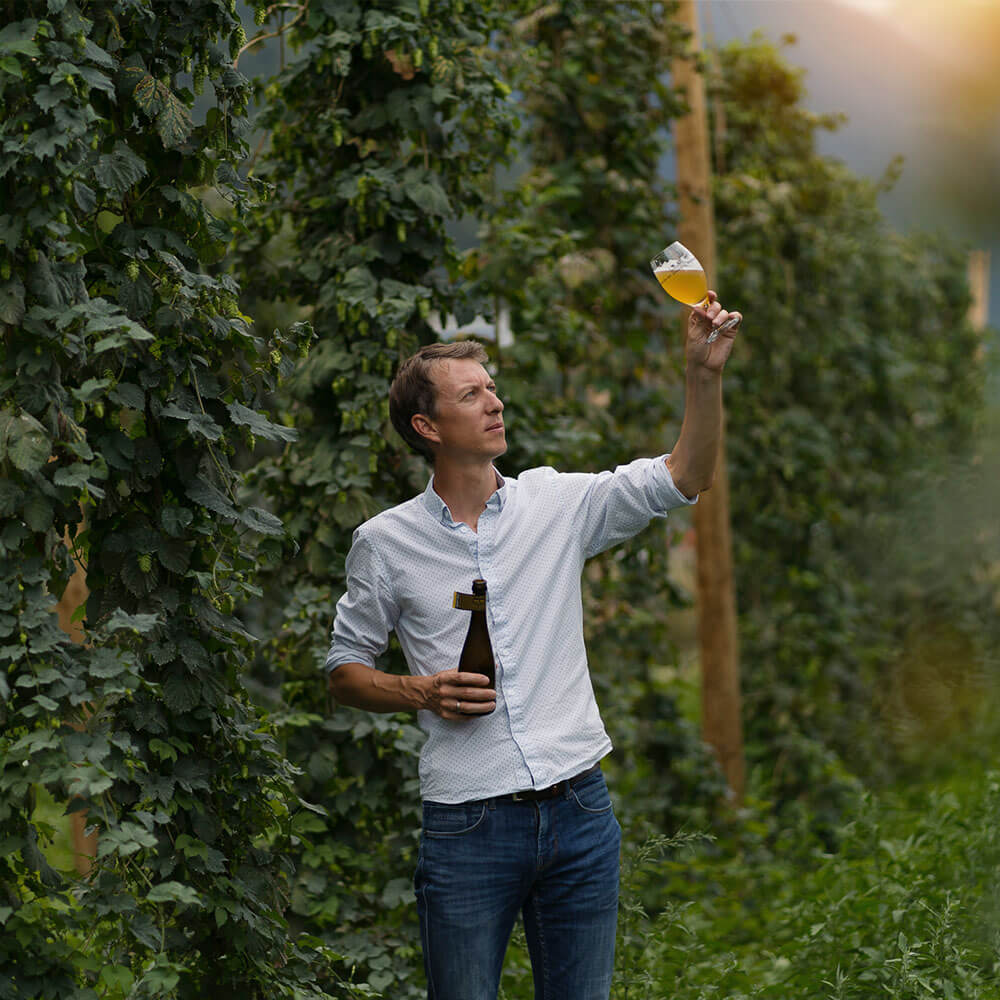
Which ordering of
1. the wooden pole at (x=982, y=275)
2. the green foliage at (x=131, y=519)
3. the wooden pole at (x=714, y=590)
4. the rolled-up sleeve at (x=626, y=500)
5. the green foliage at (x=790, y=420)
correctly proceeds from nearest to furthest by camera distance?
the wooden pole at (x=982, y=275), the green foliage at (x=131, y=519), the rolled-up sleeve at (x=626, y=500), the wooden pole at (x=714, y=590), the green foliage at (x=790, y=420)

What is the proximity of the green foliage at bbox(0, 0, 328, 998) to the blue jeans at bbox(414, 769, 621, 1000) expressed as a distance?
0.29m

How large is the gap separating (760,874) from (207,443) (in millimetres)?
3527

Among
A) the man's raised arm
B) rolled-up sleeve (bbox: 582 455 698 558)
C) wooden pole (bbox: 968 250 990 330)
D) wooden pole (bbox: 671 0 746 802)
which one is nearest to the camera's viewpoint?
wooden pole (bbox: 968 250 990 330)

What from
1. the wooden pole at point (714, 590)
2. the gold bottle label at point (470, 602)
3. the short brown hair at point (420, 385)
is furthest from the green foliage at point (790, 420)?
the gold bottle label at point (470, 602)

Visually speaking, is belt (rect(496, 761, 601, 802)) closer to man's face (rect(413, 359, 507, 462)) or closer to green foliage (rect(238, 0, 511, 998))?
man's face (rect(413, 359, 507, 462))

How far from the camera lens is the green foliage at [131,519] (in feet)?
5.48

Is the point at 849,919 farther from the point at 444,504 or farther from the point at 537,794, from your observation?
the point at 444,504

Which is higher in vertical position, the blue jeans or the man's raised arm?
the man's raised arm

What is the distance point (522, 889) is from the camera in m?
1.95

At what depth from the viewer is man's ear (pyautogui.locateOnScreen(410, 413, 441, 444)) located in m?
2.11

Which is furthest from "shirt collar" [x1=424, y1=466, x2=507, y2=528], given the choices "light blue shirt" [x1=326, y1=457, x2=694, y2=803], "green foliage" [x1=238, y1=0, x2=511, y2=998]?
"green foliage" [x1=238, y1=0, x2=511, y2=998]

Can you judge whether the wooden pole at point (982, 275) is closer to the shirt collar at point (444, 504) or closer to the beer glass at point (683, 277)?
the beer glass at point (683, 277)

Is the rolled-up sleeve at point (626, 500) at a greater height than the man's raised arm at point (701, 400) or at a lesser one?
lesser

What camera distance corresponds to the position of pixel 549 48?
4.77 metres
